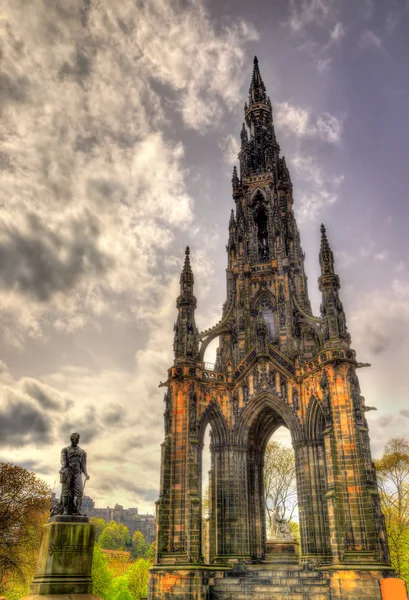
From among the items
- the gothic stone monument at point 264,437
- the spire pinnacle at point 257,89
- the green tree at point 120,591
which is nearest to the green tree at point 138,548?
the green tree at point 120,591

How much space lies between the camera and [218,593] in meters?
21.0

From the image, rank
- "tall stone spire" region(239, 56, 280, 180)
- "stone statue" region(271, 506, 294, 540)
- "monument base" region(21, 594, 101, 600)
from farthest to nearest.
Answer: "tall stone spire" region(239, 56, 280, 180), "stone statue" region(271, 506, 294, 540), "monument base" region(21, 594, 101, 600)

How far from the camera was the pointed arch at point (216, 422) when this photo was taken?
26.2 m

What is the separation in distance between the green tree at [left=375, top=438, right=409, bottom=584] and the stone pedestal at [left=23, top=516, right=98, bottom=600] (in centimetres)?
2606

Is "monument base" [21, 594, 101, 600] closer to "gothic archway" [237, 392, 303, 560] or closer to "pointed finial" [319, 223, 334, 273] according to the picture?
"gothic archway" [237, 392, 303, 560]

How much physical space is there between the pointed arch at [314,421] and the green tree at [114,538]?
2324 inches

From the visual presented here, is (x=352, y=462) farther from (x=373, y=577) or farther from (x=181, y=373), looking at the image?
(x=181, y=373)

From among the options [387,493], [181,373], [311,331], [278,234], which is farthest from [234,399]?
[387,493]

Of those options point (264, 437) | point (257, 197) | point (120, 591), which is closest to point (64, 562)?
point (264, 437)

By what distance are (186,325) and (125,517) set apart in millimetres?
133479

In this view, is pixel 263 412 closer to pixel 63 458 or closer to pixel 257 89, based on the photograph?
pixel 63 458

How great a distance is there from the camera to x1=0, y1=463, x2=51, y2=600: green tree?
26.1m

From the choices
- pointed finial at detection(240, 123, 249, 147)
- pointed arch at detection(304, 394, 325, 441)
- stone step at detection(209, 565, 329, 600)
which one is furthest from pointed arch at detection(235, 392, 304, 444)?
pointed finial at detection(240, 123, 249, 147)

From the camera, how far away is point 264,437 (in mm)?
29094
